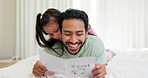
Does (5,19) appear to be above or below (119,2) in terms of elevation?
below

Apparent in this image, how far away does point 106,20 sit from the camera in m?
2.64

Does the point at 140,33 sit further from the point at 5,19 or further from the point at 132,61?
the point at 5,19

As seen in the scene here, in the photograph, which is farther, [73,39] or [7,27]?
[7,27]

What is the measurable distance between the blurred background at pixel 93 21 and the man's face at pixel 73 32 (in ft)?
5.51

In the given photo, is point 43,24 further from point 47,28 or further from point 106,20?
point 106,20

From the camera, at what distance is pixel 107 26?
8.68 feet

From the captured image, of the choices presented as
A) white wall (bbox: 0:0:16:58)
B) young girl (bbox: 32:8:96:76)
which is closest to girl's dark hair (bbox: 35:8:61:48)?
young girl (bbox: 32:8:96:76)

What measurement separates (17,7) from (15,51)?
0.54 m

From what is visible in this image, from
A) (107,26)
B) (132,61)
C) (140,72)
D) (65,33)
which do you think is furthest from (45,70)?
(107,26)

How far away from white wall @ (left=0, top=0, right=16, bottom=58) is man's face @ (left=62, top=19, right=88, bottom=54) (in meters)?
1.87

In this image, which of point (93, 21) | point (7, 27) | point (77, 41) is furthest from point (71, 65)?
point (7, 27)

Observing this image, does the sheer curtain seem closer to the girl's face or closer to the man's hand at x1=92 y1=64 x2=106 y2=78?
the girl's face

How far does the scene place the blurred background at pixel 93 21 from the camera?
258 cm

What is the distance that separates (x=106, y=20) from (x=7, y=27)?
121 cm
